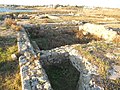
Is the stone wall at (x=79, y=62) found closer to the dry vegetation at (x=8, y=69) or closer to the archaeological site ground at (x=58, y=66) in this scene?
the archaeological site ground at (x=58, y=66)

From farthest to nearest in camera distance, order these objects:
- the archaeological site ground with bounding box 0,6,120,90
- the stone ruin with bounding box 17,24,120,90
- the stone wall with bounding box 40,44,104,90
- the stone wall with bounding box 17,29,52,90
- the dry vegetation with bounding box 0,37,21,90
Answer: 1. the dry vegetation with bounding box 0,37,21,90
2. the stone wall with bounding box 40,44,104,90
3. the archaeological site ground with bounding box 0,6,120,90
4. the stone ruin with bounding box 17,24,120,90
5. the stone wall with bounding box 17,29,52,90

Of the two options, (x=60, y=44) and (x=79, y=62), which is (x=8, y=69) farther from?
(x=60, y=44)

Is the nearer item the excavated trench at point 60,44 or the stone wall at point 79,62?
the stone wall at point 79,62

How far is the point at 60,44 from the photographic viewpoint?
50.7 ft

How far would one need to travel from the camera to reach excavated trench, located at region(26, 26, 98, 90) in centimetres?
937

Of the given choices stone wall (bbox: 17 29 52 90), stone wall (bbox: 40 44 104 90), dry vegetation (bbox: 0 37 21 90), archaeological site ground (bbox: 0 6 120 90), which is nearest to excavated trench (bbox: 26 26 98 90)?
archaeological site ground (bbox: 0 6 120 90)

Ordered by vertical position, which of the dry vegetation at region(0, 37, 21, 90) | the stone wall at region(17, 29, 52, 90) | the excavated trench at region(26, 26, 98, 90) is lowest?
the excavated trench at region(26, 26, 98, 90)

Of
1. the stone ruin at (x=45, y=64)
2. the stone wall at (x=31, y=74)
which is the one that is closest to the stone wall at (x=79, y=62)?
the stone ruin at (x=45, y=64)

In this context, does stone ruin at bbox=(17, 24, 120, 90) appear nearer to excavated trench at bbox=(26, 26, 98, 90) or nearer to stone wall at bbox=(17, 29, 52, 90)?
stone wall at bbox=(17, 29, 52, 90)

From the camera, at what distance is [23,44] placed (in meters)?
11.8

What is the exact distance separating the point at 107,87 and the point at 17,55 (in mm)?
4740

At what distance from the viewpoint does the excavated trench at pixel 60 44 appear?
937 centimetres

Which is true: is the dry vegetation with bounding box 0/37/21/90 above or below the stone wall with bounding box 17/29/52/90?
below

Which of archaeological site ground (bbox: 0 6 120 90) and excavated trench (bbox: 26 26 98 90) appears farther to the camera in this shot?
excavated trench (bbox: 26 26 98 90)
